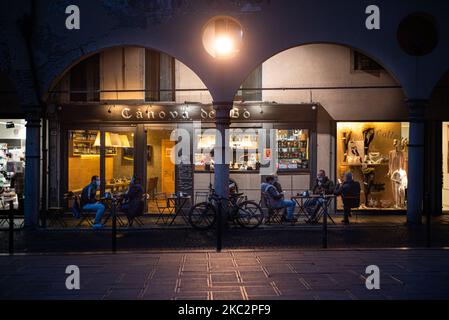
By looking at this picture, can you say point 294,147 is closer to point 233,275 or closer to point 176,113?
point 176,113

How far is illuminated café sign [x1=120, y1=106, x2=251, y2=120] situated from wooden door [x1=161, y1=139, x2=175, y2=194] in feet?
3.63

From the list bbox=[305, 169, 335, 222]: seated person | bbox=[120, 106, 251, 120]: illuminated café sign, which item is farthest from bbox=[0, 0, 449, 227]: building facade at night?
bbox=[305, 169, 335, 222]: seated person

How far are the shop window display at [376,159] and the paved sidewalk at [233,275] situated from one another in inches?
261

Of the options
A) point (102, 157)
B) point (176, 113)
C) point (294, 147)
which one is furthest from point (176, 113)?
point (294, 147)

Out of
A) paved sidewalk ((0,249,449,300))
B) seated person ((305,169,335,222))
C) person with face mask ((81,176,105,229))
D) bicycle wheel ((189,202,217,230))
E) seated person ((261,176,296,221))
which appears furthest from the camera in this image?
seated person ((305,169,335,222))

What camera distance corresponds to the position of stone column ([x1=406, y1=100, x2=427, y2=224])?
12828 millimetres

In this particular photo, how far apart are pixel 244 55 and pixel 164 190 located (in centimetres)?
609

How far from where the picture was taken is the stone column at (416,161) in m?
12.8

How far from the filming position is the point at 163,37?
40.8ft

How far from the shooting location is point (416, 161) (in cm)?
1288

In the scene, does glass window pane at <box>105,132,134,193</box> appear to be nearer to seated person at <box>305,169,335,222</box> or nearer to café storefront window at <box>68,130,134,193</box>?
café storefront window at <box>68,130,134,193</box>

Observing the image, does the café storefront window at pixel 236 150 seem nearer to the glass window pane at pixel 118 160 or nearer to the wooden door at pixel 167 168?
the wooden door at pixel 167 168
